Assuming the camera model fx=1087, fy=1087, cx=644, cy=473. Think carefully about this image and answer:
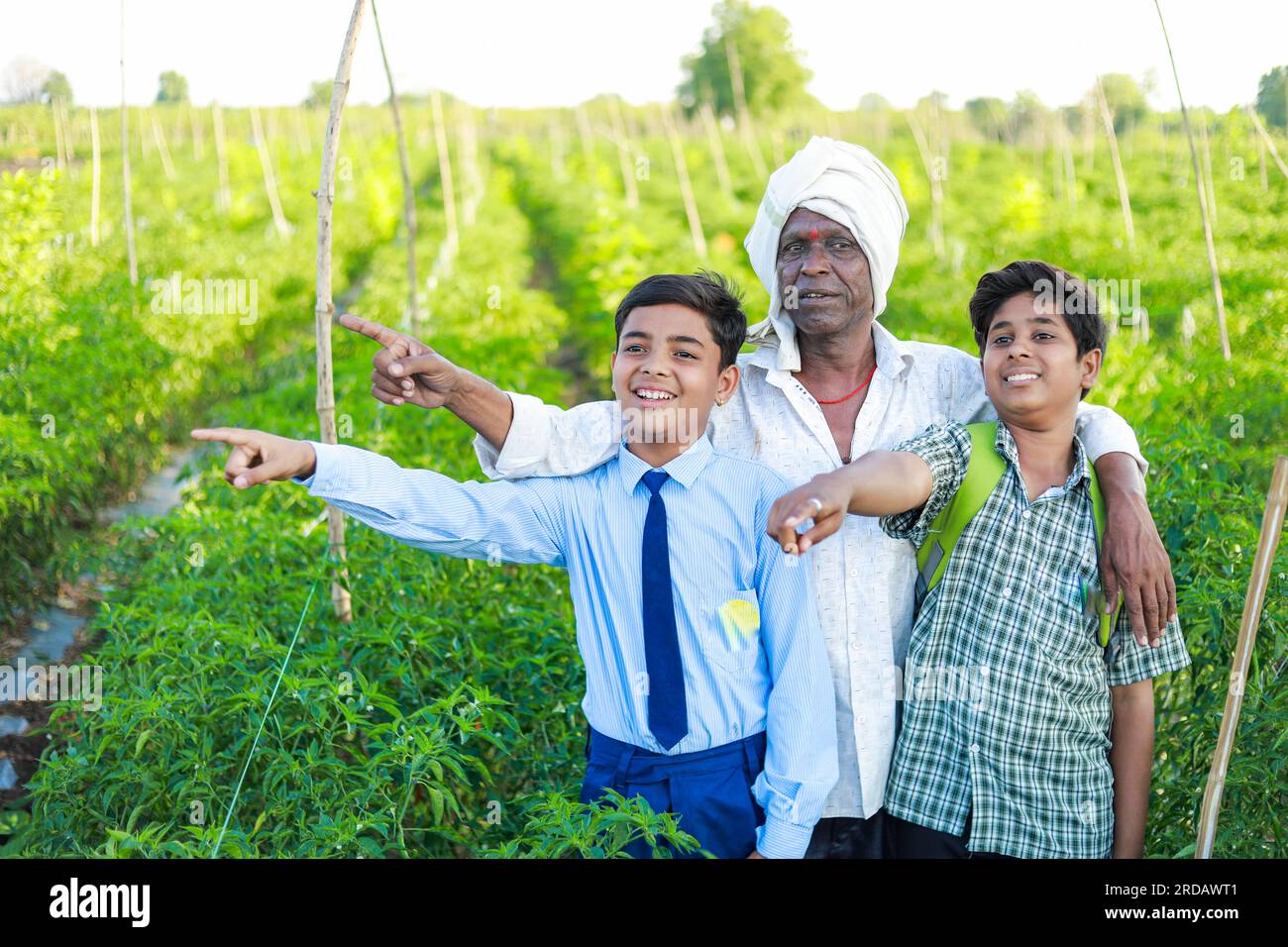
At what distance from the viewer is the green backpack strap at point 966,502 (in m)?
2.04

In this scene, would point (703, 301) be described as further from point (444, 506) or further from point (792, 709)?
point (792, 709)

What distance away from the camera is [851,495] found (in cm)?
181

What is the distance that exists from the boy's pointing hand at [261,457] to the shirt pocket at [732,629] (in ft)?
2.52

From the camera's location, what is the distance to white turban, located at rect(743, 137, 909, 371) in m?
2.17

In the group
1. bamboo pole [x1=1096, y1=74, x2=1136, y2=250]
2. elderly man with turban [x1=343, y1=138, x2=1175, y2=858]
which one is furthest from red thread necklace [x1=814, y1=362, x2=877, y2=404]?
bamboo pole [x1=1096, y1=74, x2=1136, y2=250]

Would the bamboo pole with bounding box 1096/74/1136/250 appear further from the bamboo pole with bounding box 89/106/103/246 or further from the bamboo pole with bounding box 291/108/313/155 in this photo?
the bamboo pole with bounding box 291/108/313/155

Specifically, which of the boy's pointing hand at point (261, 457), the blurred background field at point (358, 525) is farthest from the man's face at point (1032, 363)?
the boy's pointing hand at point (261, 457)

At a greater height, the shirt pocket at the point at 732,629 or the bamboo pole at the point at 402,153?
the bamboo pole at the point at 402,153

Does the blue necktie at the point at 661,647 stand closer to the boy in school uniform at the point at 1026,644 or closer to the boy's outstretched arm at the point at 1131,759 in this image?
the boy in school uniform at the point at 1026,644

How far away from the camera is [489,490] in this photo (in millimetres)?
2053

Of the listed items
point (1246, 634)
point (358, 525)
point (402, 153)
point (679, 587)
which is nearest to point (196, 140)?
point (402, 153)

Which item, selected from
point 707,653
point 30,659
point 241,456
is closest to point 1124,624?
point 707,653

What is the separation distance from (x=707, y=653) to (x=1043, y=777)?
679 millimetres
